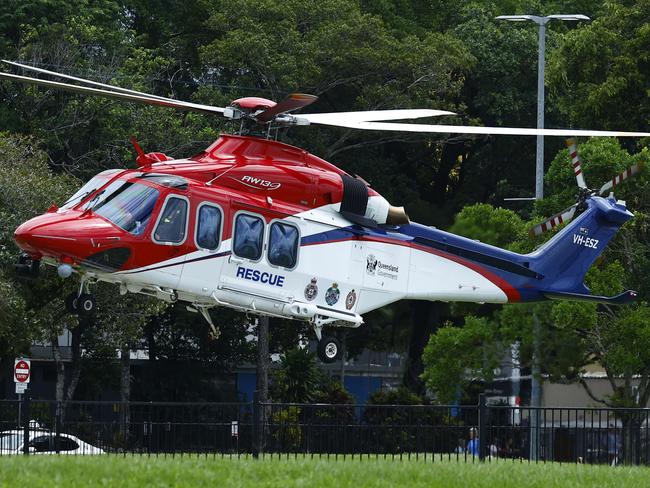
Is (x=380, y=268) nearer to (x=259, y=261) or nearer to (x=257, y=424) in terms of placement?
(x=259, y=261)

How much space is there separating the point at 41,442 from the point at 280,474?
8.82 m

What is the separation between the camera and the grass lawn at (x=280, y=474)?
14594 millimetres

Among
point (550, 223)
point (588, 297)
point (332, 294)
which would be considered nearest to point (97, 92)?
point (332, 294)

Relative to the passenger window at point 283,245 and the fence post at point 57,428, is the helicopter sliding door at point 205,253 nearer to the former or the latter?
the passenger window at point 283,245

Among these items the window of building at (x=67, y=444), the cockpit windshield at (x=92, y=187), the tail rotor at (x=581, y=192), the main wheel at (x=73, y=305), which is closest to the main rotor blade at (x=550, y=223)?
the tail rotor at (x=581, y=192)

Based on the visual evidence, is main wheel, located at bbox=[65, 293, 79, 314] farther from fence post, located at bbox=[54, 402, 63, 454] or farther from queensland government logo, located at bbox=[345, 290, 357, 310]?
queensland government logo, located at bbox=[345, 290, 357, 310]

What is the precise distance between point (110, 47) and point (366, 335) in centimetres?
1620

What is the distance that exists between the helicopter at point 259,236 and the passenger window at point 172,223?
2cm

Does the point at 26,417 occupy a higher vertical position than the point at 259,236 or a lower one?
lower

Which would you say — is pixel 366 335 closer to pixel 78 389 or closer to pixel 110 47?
pixel 78 389

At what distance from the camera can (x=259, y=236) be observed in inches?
876

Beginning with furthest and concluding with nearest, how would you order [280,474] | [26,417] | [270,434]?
[270,434], [26,417], [280,474]

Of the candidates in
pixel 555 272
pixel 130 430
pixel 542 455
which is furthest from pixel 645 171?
pixel 130 430

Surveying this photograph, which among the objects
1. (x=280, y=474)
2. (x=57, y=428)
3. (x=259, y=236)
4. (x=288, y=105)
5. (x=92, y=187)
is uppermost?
(x=288, y=105)
